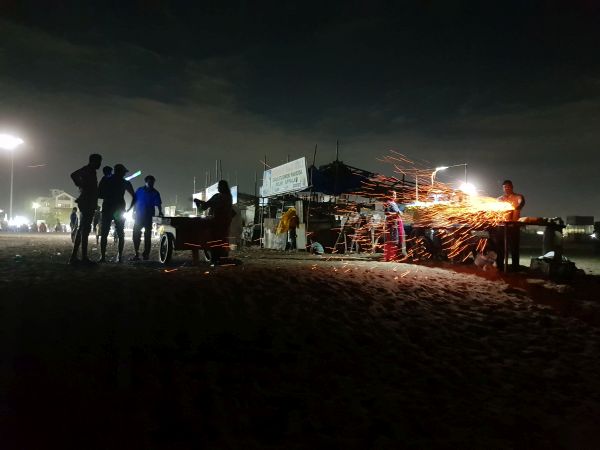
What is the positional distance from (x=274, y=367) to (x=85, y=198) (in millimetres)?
5539

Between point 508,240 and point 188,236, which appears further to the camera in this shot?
point 508,240

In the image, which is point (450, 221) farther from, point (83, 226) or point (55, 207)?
point (55, 207)

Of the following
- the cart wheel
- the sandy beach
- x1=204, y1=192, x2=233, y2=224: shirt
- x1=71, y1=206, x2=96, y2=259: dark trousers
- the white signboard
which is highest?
the white signboard

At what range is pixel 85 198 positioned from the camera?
777 cm

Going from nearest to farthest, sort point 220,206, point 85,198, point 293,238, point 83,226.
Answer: point 83,226
point 85,198
point 220,206
point 293,238

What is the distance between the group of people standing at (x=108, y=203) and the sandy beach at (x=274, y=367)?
1.09 meters

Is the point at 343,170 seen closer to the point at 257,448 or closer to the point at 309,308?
the point at 309,308

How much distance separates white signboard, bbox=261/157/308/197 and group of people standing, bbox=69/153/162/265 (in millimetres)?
9787

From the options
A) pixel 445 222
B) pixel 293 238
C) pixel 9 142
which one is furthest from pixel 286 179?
pixel 9 142

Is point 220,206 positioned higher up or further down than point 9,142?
further down

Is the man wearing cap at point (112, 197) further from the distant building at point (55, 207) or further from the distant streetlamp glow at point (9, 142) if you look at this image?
the distant building at point (55, 207)

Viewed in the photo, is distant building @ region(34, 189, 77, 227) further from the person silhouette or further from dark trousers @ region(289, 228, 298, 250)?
the person silhouette

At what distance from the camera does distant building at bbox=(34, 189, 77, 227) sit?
65.9m

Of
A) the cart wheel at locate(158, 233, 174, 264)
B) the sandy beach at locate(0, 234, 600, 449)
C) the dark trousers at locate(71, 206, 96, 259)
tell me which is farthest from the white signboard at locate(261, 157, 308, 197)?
the sandy beach at locate(0, 234, 600, 449)
